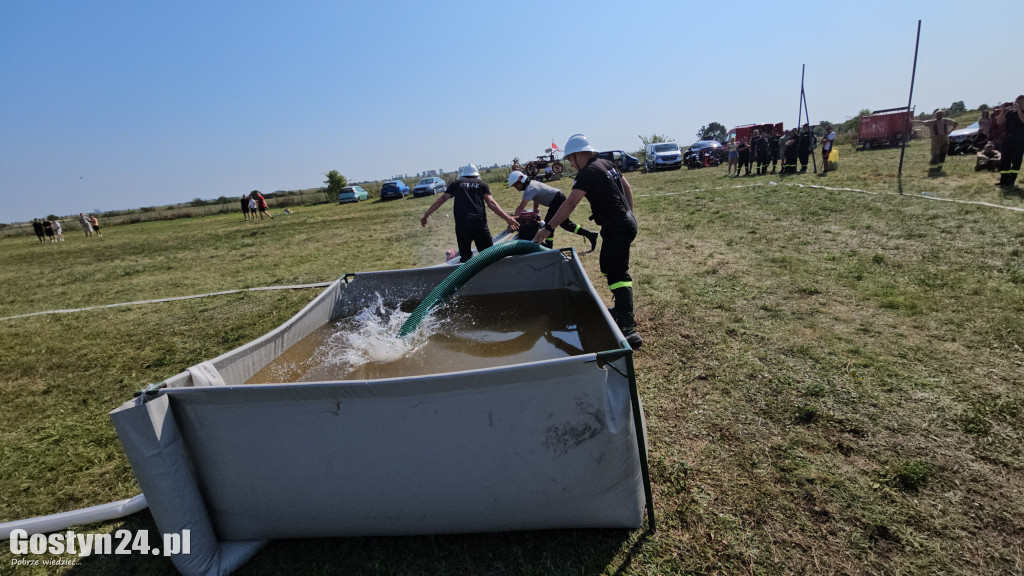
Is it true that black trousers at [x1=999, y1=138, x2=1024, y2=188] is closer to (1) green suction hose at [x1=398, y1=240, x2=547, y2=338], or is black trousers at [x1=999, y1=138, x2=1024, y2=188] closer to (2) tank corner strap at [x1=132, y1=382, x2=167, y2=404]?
(1) green suction hose at [x1=398, y1=240, x2=547, y2=338]

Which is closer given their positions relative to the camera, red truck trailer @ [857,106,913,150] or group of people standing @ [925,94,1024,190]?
group of people standing @ [925,94,1024,190]

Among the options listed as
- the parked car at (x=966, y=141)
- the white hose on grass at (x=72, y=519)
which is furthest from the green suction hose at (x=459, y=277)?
the parked car at (x=966, y=141)

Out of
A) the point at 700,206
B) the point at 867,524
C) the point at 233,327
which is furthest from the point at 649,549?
the point at 700,206

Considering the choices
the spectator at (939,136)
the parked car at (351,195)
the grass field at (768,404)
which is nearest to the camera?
the grass field at (768,404)

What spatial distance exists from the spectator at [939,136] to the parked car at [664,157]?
14666 millimetres

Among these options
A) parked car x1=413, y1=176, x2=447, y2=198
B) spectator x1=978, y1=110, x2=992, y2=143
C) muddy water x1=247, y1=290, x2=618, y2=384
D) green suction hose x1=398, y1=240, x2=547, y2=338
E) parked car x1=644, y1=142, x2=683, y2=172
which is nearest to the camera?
muddy water x1=247, y1=290, x2=618, y2=384

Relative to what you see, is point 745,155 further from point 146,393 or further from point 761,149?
point 146,393

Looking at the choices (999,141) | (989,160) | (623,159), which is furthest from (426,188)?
(989,160)

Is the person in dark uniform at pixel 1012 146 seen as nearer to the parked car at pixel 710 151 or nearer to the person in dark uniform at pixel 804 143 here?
the person in dark uniform at pixel 804 143

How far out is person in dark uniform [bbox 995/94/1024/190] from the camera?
8578mm

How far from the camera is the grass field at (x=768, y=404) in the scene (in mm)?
2029

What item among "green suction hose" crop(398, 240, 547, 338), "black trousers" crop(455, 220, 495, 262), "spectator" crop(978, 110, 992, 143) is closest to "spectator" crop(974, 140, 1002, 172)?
"spectator" crop(978, 110, 992, 143)

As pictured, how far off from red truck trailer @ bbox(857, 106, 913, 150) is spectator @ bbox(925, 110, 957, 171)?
12.4 m

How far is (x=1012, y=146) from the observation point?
341 inches
